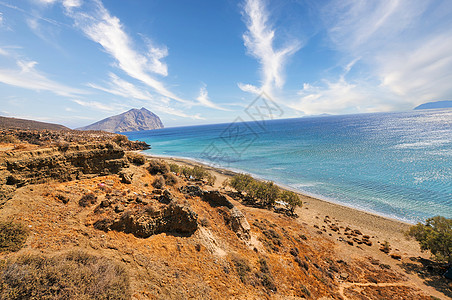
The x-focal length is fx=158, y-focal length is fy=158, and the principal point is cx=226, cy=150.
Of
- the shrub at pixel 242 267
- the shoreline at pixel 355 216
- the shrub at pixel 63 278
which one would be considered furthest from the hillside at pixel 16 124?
the shoreline at pixel 355 216

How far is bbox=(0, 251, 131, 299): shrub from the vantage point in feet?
13.6

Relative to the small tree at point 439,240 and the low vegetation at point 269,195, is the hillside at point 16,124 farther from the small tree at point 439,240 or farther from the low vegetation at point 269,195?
the small tree at point 439,240

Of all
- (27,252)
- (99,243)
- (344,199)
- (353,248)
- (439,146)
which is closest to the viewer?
(27,252)

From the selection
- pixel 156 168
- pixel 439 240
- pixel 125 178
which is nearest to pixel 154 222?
pixel 125 178

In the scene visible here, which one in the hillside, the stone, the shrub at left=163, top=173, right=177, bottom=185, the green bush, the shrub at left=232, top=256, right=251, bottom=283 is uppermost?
the hillside

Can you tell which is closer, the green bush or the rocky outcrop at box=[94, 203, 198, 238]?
the rocky outcrop at box=[94, 203, 198, 238]

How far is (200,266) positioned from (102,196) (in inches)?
317

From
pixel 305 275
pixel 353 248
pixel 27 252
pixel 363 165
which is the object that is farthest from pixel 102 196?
pixel 363 165

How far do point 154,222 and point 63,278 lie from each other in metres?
4.88

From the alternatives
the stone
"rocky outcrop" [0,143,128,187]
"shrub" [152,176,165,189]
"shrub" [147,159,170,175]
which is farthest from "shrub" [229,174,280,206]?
"rocky outcrop" [0,143,128,187]

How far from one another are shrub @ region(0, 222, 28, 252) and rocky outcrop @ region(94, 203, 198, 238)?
8.20 ft

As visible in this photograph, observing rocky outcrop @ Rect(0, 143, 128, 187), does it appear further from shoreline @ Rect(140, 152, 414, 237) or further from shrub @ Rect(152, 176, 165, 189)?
shoreline @ Rect(140, 152, 414, 237)

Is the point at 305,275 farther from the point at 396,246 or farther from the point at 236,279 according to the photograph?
the point at 396,246

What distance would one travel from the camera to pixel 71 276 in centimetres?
482
